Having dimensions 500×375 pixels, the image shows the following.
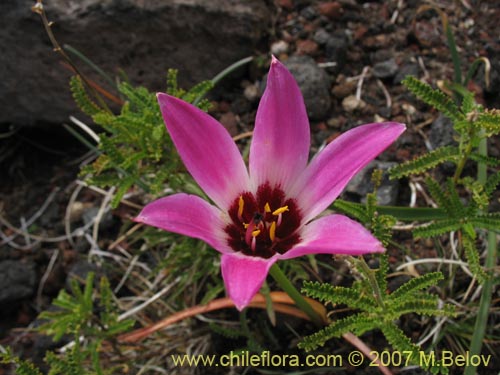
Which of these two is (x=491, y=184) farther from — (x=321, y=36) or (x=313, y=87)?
(x=321, y=36)

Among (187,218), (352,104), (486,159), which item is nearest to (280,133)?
(187,218)

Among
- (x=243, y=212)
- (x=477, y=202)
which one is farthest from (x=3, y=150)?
(x=477, y=202)

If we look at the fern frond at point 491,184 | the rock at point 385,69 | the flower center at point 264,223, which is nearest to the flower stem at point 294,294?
the flower center at point 264,223

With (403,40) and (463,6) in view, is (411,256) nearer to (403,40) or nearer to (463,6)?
(403,40)

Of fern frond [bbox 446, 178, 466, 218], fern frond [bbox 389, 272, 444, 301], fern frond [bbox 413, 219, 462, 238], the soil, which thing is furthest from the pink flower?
the soil

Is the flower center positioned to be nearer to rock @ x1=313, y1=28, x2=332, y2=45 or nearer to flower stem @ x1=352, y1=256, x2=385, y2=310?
flower stem @ x1=352, y1=256, x2=385, y2=310
